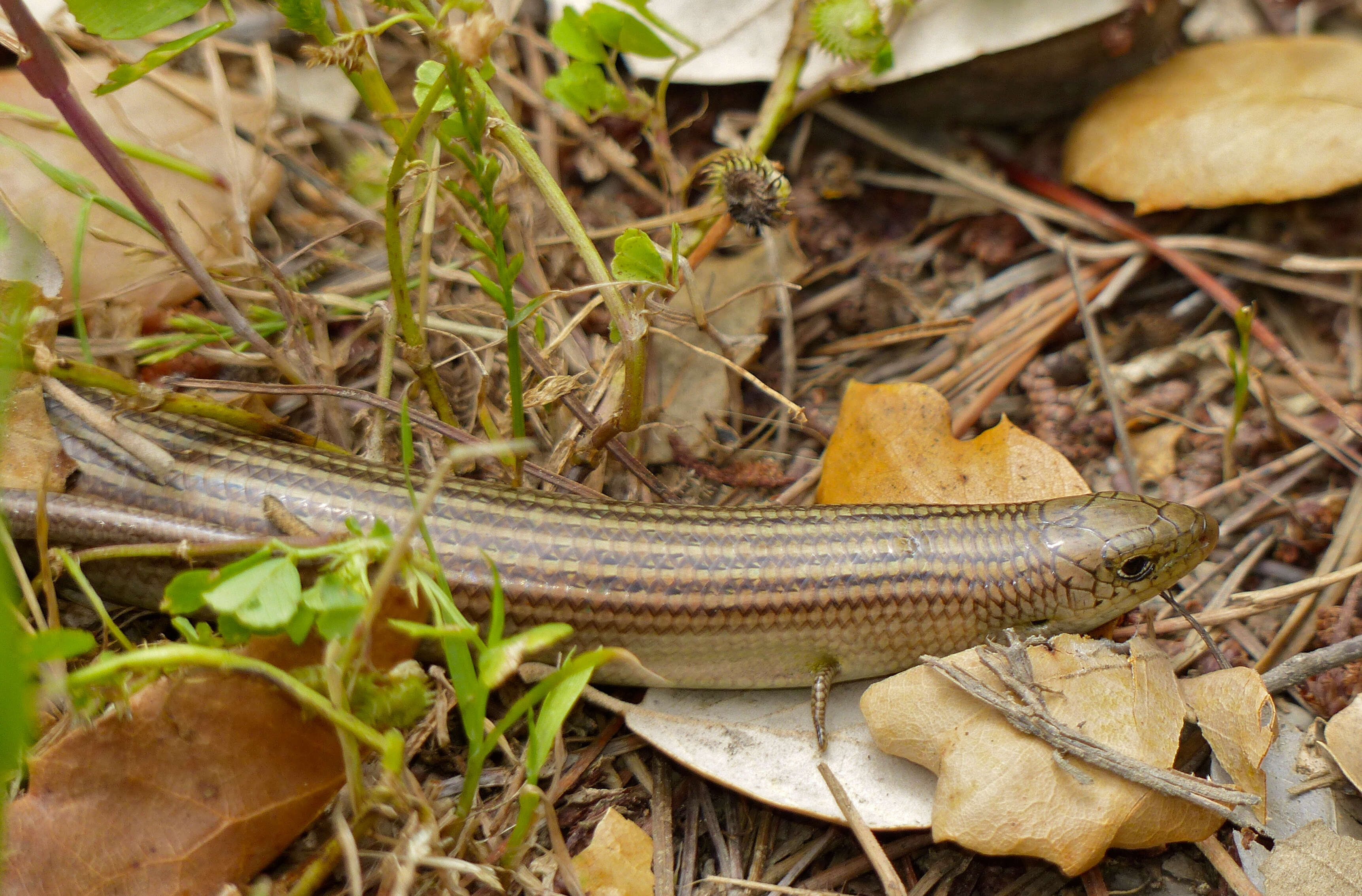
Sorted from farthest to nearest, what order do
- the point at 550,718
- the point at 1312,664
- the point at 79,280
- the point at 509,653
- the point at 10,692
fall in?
the point at 79,280, the point at 1312,664, the point at 550,718, the point at 509,653, the point at 10,692

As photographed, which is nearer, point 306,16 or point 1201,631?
point 306,16

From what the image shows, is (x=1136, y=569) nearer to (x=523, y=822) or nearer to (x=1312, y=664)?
→ (x=1312, y=664)

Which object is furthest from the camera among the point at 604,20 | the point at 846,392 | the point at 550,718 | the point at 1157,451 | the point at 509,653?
the point at 1157,451

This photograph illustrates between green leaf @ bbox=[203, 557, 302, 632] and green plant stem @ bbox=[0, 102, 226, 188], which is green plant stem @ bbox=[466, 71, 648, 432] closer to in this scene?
green leaf @ bbox=[203, 557, 302, 632]

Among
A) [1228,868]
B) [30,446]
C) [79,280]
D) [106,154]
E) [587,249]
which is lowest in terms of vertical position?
[1228,868]

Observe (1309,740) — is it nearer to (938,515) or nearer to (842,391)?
(938,515)

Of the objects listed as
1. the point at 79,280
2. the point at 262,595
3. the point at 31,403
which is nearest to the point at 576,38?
the point at 79,280

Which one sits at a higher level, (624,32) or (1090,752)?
(624,32)

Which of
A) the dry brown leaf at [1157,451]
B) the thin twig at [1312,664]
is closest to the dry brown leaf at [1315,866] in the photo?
the thin twig at [1312,664]

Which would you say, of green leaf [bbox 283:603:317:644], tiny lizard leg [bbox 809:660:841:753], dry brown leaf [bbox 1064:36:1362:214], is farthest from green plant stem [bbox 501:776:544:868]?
dry brown leaf [bbox 1064:36:1362:214]
